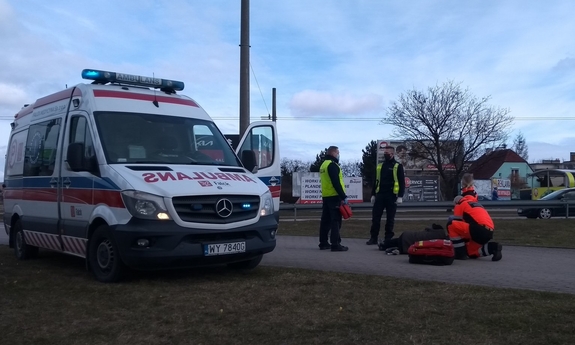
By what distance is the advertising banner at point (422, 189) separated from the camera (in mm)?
41781

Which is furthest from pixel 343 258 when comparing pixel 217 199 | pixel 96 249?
pixel 96 249

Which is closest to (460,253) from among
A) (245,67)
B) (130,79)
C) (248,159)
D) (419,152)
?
(248,159)

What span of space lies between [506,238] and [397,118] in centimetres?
2954

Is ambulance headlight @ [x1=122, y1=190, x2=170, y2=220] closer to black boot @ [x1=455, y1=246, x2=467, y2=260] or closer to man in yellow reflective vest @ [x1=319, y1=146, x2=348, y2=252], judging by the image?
man in yellow reflective vest @ [x1=319, y1=146, x2=348, y2=252]

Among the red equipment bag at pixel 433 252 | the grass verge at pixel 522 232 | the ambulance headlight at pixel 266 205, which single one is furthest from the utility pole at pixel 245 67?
the ambulance headlight at pixel 266 205

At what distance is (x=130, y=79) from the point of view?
33.0 feet

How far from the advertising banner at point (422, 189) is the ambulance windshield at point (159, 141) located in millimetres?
33079

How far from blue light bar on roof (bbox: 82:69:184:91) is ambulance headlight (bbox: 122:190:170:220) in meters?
2.73

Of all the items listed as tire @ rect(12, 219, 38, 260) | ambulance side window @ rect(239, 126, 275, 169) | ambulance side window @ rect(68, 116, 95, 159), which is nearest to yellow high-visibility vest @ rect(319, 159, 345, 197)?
ambulance side window @ rect(239, 126, 275, 169)

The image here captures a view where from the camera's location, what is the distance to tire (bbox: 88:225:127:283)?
8148 mm

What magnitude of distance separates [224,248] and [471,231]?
13.8 feet

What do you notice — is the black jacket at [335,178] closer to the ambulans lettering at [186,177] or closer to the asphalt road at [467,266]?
the asphalt road at [467,266]

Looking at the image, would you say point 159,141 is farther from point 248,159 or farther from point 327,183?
point 327,183

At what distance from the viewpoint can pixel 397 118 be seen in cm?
4453
